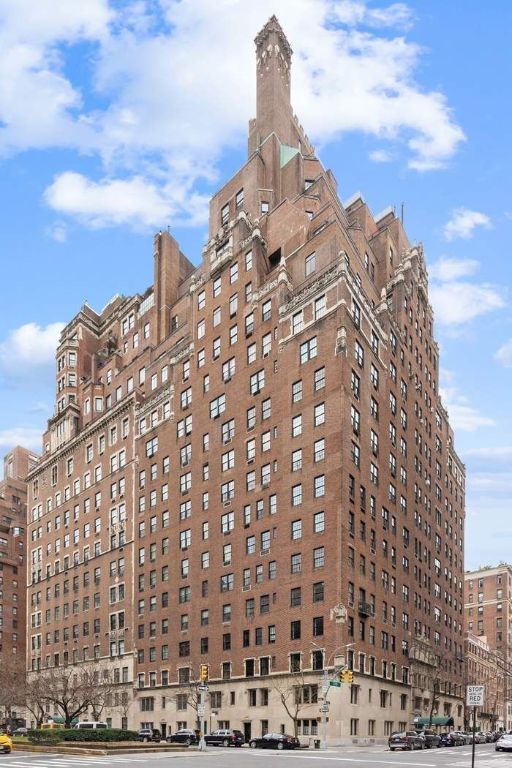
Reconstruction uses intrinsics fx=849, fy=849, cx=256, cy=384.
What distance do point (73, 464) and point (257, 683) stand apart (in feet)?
176

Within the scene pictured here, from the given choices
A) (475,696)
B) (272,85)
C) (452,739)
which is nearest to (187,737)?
(452,739)

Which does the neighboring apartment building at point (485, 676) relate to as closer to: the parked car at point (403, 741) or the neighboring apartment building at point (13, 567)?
the parked car at point (403, 741)

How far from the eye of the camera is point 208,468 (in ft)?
298

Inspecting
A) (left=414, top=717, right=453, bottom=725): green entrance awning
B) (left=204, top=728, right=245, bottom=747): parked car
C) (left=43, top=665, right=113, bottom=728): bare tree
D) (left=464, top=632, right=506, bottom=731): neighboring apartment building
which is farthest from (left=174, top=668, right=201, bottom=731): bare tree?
(left=464, top=632, right=506, bottom=731): neighboring apartment building

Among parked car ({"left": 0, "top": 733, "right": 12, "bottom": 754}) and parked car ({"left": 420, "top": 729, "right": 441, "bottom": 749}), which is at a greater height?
parked car ({"left": 0, "top": 733, "right": 12, "bottom": 754})

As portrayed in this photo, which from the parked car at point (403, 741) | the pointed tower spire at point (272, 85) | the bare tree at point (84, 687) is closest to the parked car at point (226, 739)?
the parked car at point (403, 741)

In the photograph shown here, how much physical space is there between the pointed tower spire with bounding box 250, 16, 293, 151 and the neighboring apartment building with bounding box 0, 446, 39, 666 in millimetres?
69856

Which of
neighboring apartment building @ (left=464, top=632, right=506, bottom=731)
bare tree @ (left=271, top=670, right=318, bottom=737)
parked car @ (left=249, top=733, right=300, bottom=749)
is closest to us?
parked car @ (left=249, top=733, right=300, bottom=749)

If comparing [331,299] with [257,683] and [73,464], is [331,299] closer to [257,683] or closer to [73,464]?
[257,683]

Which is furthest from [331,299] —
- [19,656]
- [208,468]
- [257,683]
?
[19,656]

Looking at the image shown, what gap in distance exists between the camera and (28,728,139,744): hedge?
57188 mm

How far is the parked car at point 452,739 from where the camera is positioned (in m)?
78.4

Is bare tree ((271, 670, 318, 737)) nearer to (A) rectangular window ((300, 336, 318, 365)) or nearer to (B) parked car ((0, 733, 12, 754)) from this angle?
(B) parked car ((0, 733, 12, 754))

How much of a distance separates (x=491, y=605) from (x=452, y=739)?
11743 cm
